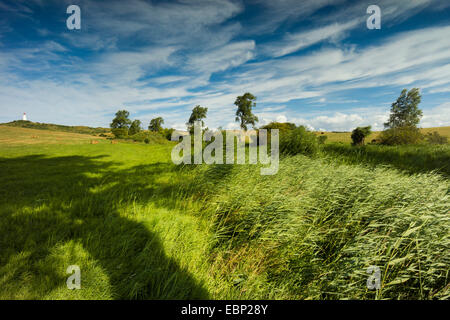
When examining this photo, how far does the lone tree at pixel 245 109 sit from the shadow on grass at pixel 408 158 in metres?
31.0

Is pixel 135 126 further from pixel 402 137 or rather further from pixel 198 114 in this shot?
pixel 402 137

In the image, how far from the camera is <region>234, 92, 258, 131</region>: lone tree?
4297 cm

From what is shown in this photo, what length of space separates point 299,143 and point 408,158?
726cm

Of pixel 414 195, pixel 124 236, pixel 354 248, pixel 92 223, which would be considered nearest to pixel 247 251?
pixel 354 248

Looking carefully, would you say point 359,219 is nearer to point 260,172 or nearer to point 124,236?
point 260,172

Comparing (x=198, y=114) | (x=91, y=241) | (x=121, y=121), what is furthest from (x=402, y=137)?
(x=121, y=121)

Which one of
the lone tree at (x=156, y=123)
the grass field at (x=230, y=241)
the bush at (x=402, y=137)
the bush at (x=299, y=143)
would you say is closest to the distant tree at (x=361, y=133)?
the bush at (x=402, y=137)

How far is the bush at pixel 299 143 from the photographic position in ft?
37.2

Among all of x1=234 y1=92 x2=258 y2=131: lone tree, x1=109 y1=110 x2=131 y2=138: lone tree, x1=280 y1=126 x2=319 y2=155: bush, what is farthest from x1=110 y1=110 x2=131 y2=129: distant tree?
x1=280 y1=126 x2=319 y2=155: bush

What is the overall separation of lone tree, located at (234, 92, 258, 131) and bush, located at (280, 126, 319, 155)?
31958 mm

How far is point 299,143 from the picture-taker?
11.6 meters
